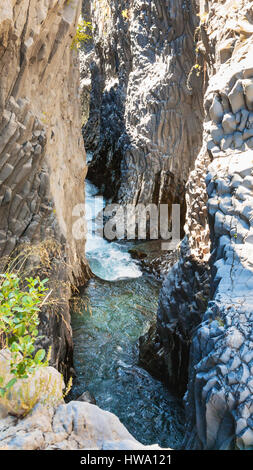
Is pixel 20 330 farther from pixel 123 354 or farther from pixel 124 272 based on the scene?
pixel 124 272

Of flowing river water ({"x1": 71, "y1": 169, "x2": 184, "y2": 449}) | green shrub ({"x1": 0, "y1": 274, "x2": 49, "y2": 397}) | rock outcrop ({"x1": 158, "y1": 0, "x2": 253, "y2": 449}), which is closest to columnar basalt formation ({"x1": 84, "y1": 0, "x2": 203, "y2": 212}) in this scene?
flowing river water ({"x1": 71, "y1": 169, "x2": 184, "y2": 449})

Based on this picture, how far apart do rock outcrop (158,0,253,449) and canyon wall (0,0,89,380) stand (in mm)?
2002

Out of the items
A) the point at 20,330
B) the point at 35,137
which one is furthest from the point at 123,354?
the point at 20,330

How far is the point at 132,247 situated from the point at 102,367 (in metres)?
6.23

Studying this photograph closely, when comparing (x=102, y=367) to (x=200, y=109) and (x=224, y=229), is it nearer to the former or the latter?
(x=224, y=229)

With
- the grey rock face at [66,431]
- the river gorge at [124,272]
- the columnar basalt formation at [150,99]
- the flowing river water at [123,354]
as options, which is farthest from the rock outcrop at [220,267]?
the columnar basalt formation at [150,99]

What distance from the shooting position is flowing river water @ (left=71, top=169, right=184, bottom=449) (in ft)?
17.8

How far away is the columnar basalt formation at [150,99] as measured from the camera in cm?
1151

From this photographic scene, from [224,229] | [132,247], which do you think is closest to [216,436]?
[224,229]

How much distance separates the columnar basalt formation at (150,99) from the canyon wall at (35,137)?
6.54 metres

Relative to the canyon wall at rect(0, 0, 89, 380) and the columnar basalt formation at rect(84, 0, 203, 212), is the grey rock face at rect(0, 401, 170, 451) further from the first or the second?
the columnar basalt formation at rect(84, 0, 203, 212)

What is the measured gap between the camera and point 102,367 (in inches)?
259

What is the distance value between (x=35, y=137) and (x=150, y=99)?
8586 millimetres

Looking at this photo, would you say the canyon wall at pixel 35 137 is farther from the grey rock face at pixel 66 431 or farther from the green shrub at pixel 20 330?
the grey rock face at pixel 66 431
